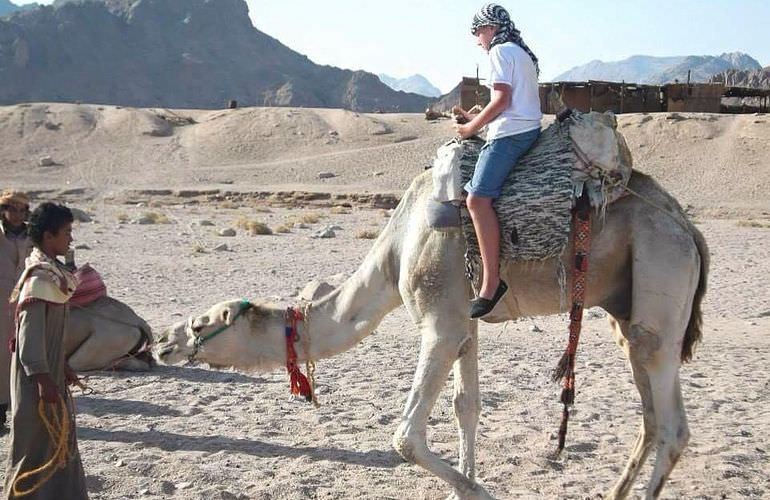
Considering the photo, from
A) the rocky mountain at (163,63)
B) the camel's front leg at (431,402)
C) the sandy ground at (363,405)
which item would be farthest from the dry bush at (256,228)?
the rocky mountain at (163,63)

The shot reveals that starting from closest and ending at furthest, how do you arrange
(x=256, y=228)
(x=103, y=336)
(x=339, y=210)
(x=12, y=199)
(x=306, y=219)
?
(x=12, y=199) < (x=103, y=336) < (x=256, y=228) < (x=306, y=219) < (x=339, y=210)

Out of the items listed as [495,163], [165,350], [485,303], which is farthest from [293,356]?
[495,163]

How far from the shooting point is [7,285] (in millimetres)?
7312

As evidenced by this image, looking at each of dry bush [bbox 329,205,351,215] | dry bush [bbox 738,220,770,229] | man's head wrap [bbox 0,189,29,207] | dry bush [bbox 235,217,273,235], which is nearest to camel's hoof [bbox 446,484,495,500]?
man's head wrap [bbox 0,189,29,207]

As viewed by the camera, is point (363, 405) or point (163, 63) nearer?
point (363, 405)

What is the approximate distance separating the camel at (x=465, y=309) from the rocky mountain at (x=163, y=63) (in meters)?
102

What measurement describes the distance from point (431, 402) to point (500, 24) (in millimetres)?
2174

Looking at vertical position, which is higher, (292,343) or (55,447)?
(292,343)

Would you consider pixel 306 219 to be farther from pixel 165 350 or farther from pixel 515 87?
pixel 515 87

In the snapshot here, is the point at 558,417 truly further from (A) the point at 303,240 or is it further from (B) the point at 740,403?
(A) the point at 303,240

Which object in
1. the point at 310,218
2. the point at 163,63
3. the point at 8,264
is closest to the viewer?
the point at 8,264

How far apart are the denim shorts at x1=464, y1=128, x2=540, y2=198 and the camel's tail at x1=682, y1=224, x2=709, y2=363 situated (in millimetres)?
1149

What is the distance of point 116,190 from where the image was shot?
1607 inches

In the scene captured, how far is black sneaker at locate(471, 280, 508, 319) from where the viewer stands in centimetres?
512
